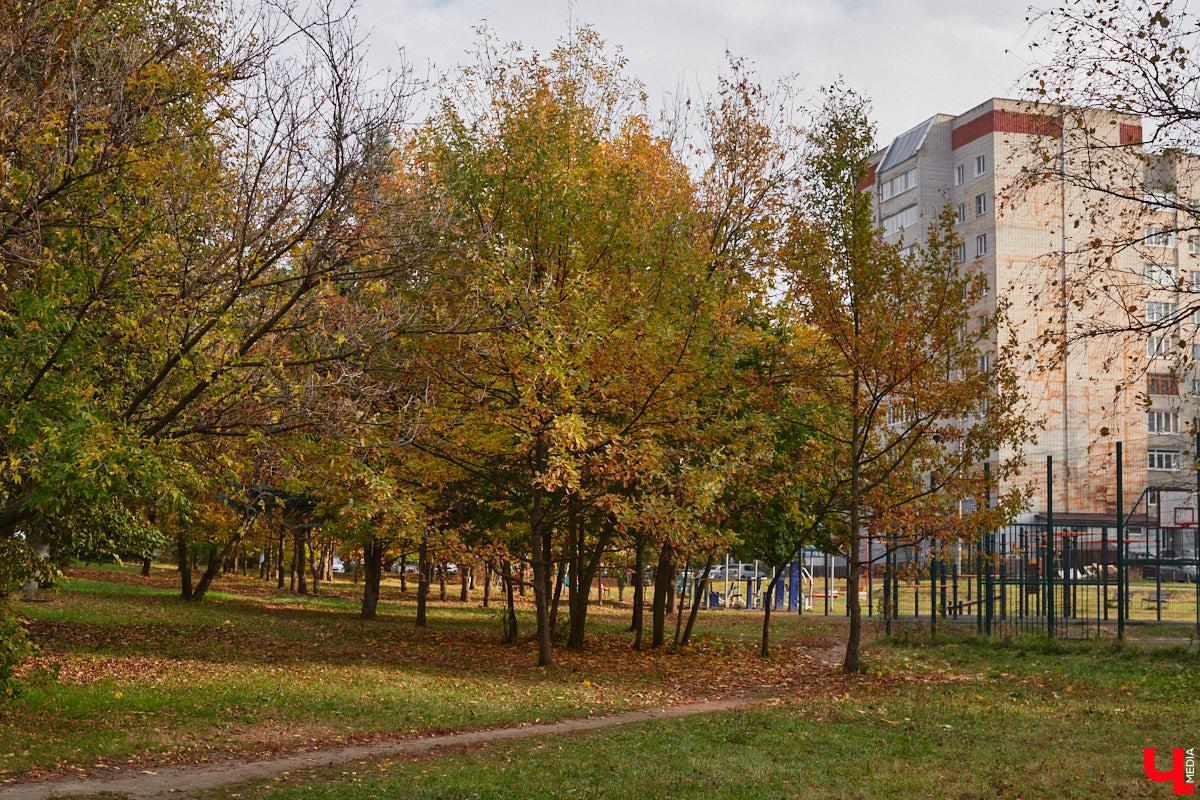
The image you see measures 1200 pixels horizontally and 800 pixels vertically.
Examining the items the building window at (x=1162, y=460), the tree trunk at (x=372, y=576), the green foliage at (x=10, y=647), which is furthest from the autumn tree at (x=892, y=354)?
the building window at (x=1162, y=460)

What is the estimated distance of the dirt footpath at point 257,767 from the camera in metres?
8.19

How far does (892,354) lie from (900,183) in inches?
2009

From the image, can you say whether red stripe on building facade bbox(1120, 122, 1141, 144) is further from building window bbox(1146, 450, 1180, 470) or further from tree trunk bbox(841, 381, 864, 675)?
building window bbox(1146, 450, 1180, 470)

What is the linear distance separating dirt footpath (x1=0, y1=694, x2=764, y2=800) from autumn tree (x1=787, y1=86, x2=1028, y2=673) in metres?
5.61

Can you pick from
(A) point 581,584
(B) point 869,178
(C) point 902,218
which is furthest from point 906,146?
(A) point 581,584

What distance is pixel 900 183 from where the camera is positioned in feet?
206

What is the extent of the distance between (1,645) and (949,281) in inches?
520

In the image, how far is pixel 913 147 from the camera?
2406 inches

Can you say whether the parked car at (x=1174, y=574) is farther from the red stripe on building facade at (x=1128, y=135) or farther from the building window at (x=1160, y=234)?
the red stripe on building facade at (x=1128, y=135)

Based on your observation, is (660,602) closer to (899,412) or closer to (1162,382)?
(899,412)

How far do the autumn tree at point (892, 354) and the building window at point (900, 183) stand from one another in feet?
156

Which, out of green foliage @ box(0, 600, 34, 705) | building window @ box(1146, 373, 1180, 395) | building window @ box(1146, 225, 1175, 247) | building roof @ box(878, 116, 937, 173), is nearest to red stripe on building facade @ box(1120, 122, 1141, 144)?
building window @ box(1146, 225, 1175, 247)

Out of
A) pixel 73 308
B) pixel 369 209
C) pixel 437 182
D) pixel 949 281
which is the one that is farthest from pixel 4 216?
pixel 949 281

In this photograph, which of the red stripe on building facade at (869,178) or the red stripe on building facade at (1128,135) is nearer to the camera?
the red stripe on building facade at (1128,135)
